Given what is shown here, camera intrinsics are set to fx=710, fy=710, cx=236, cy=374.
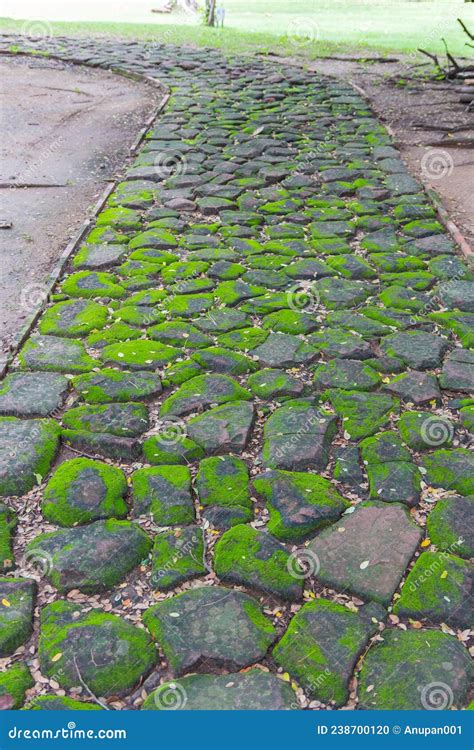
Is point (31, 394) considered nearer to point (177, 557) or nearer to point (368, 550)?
point (177, 557)

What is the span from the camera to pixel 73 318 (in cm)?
452

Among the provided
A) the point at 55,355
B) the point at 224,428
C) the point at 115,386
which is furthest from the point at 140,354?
the point at 224,428

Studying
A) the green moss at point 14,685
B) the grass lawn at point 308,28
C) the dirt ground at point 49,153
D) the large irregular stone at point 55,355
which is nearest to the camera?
the green moss at point 14,685

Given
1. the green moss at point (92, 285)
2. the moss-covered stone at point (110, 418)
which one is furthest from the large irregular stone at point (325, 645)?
the green moss at point (92, 285)

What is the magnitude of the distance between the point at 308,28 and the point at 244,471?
66.0 ft

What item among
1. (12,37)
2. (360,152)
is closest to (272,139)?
(360,152)

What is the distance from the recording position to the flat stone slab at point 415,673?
2.23m

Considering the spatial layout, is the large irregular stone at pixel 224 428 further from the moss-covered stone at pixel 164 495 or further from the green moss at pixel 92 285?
the green moss at pixel 92 285

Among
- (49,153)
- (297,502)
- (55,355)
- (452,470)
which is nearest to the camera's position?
(297,502)

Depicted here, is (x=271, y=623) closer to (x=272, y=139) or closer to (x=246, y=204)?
(x=246, y=204)

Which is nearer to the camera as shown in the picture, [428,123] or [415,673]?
[415,673]

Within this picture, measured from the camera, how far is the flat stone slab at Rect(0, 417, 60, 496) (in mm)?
3118

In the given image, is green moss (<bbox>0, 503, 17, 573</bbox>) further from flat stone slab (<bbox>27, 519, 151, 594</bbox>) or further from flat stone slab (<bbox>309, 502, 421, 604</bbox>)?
flat stone slab (<bbox>309, 502, 421, 604</bbox>)

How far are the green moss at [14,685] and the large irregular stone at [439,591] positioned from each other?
1281 mm
